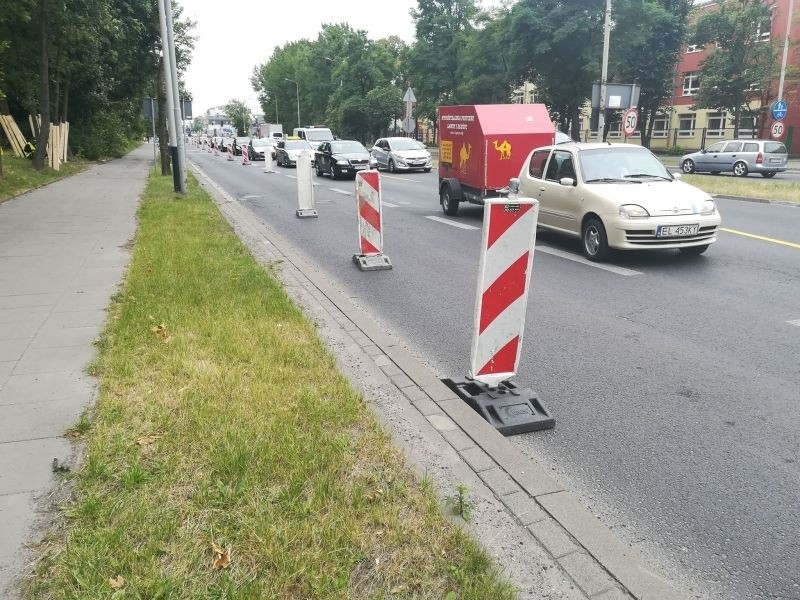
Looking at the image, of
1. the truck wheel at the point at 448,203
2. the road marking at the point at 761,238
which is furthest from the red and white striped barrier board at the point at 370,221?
the road marking at the point at 761,238

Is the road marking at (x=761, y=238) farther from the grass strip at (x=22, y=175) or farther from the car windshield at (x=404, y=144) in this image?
the car windshield at (x=404, y=144)

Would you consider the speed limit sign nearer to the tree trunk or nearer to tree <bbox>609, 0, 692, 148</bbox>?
tree <bbox>609, 0, 692, 148</bbox>

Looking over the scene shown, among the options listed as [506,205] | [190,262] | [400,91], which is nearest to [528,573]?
[506,205]

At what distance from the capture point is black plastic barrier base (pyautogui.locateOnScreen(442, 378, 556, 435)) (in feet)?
13.9

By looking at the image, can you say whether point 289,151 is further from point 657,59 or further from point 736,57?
point 736,57

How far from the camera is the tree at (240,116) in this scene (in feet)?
466

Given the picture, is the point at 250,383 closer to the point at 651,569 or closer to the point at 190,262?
the point at 651,569

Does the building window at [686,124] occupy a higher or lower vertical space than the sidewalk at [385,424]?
higher

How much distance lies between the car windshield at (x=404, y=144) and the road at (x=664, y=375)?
21419 mm

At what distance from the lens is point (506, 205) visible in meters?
4.09

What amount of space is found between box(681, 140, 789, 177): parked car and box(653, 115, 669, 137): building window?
30966 millimetres

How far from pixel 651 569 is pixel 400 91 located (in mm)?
71213

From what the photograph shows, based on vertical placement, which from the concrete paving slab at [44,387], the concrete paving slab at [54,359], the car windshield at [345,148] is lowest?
the concrete paving slab at [44,387]

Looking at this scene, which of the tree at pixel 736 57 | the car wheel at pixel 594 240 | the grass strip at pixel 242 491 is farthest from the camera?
the tree at pixel 736 57
